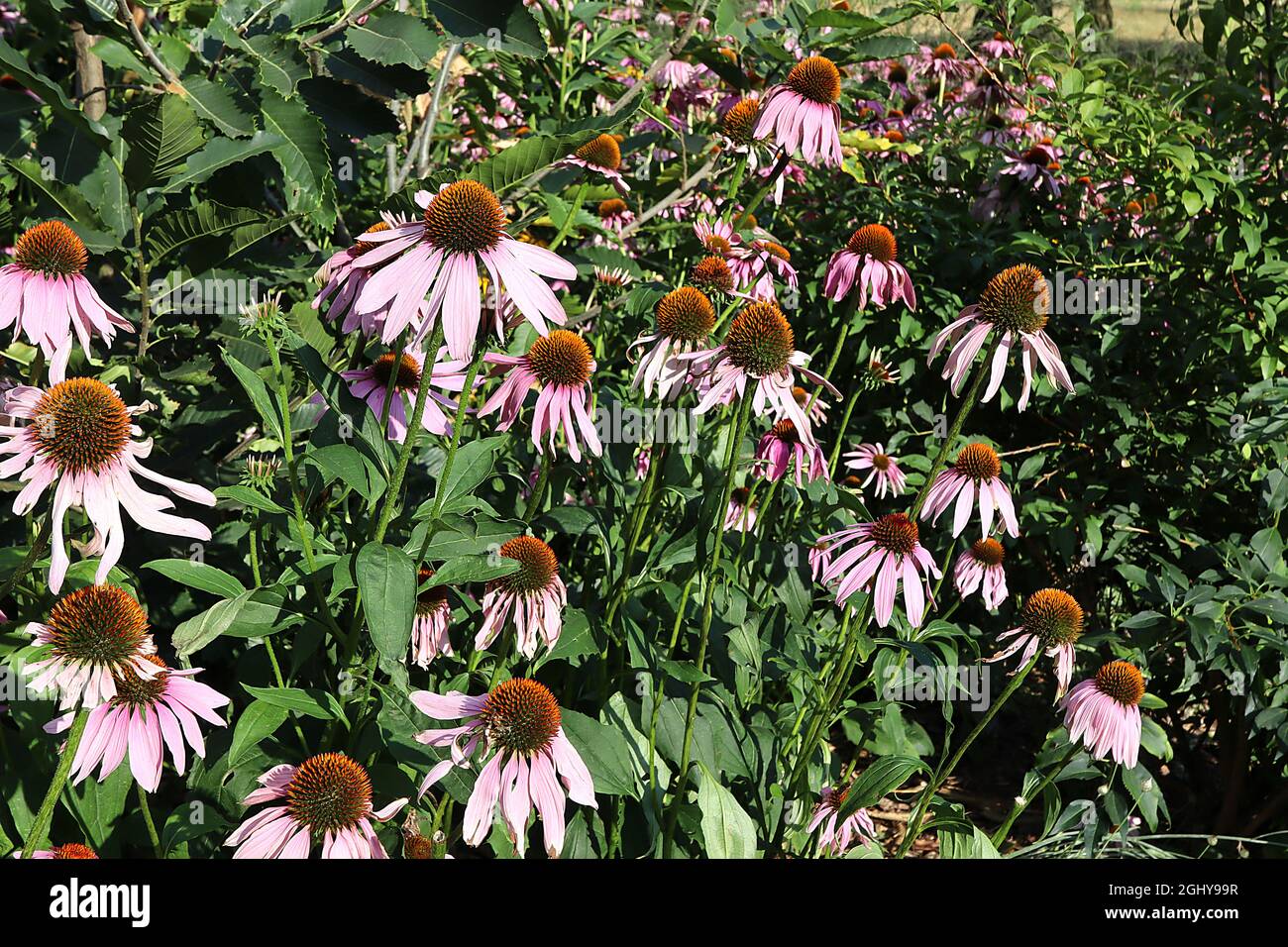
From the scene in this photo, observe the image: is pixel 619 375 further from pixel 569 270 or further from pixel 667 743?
pixel 569 270

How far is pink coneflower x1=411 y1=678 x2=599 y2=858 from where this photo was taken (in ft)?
Answer: 4.12

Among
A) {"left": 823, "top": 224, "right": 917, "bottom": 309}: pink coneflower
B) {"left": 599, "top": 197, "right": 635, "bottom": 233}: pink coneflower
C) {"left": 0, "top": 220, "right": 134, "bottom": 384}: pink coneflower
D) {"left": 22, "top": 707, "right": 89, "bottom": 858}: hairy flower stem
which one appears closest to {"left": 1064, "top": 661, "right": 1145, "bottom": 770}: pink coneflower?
{"left": 823, "top": 224, "right": 917, "bottom": 309}: pink coneflower

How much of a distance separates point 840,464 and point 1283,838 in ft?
4.67

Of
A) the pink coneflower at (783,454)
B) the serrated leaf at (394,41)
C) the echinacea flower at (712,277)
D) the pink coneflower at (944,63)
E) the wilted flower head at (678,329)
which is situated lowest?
the pink coneflower at (783,454)

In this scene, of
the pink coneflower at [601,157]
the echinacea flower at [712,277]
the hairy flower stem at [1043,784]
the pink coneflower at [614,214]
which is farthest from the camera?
the pink coneflower at [614,214]

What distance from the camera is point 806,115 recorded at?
2111 mm

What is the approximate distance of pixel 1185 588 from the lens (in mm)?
2268

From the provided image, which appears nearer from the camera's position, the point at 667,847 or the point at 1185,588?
the point at 667,847

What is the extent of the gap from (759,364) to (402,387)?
548 millimetres

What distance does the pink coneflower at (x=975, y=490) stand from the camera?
5.85 ft

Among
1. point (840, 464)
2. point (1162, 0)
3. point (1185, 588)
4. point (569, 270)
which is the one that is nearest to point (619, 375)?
point (840, 464)

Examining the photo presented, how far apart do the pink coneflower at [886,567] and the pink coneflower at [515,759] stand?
1.89 ft

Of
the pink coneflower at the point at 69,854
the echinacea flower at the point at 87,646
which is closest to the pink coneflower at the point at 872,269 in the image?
the echinacea flower at the point at 87,646

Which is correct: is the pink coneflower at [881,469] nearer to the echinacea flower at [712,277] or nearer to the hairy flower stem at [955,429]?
the echinacea flower at [712,277]
